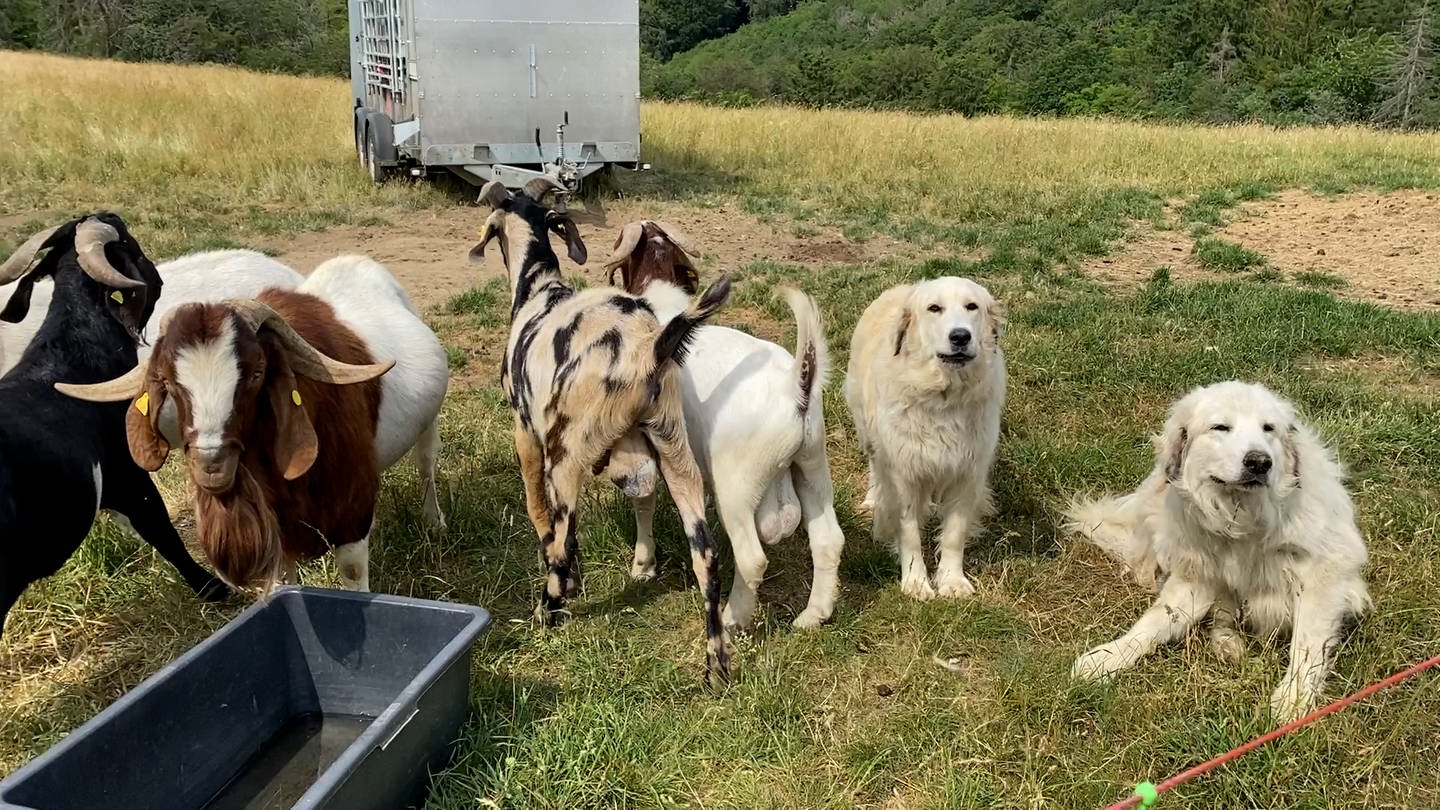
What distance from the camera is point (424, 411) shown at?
4.26 meters

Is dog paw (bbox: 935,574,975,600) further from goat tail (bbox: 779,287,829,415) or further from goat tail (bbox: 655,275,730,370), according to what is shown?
goat tail (bbox: 655,275,730,370)

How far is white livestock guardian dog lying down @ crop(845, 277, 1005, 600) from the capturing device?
158 inches

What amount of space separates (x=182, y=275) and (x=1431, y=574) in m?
5.81

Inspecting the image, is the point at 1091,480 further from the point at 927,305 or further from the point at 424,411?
the point at 424,411

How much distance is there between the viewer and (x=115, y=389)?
280 centimetres

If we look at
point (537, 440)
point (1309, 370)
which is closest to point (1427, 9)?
point (1309, 370)

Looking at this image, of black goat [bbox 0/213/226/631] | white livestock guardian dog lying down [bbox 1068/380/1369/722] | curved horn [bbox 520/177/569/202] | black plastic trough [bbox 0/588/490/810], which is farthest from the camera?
curved horn [bbox 520/177/569/202]

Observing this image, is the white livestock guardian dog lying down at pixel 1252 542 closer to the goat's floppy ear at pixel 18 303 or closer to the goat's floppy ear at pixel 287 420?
the goat's floppy ear at pixel 287 420

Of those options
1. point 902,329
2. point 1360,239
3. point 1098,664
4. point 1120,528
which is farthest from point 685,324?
point 1360,239

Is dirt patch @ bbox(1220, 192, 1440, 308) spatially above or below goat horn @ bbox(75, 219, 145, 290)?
below

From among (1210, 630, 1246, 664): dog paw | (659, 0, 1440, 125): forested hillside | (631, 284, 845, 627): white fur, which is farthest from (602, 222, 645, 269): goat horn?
(659, 0, 1440, 125): forested hillside

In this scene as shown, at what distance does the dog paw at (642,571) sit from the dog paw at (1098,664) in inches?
73.8

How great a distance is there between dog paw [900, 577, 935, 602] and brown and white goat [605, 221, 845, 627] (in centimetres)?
47

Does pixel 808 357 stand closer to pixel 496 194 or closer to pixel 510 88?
pixel 496 194
